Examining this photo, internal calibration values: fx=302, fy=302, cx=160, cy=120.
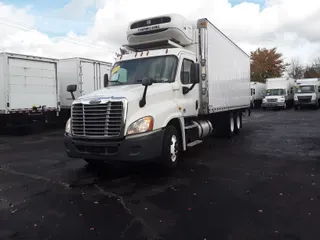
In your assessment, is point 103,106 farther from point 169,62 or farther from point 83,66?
point 83,66

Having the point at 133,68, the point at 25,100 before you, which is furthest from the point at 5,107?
the point at 133,68

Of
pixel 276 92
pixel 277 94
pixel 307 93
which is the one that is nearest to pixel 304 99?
pixel 307 93

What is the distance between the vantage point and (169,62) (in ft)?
24.7

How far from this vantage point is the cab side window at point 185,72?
25.1 ft

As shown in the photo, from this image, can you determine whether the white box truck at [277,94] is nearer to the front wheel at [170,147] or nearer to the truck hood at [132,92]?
the front wheel at [170,147]

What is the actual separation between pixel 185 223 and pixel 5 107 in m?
12.7

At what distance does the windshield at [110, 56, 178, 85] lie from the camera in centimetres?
743

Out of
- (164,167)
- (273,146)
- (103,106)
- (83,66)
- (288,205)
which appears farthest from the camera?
(83,66)

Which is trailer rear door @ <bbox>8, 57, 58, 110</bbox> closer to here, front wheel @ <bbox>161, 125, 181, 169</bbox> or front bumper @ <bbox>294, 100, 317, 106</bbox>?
front wheel @ <bbox>161, 125, 181, 169</bbox>

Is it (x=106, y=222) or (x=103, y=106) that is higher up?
(x=103, y=106)

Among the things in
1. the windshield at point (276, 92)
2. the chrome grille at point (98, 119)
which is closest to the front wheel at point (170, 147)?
the chrome grille at point (98, 119)

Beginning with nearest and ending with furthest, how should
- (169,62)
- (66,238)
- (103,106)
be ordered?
(66,238), (103,106), (169,62)

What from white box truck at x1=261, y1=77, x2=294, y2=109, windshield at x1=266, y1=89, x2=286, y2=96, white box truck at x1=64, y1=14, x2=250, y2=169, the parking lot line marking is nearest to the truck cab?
white box truck at x1=64, y1=14, x2=250, y2=169

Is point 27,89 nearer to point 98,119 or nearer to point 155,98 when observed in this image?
point 98,119
